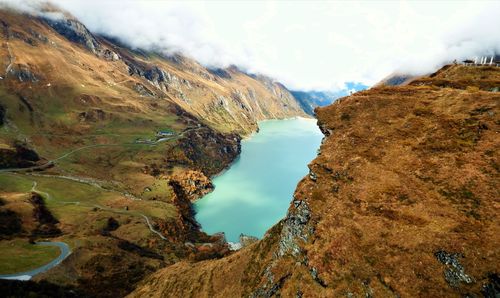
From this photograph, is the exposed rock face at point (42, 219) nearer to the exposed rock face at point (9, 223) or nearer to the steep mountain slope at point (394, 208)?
the exposed rock face at point (9, 223)

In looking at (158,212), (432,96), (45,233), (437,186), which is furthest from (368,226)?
(158,212)

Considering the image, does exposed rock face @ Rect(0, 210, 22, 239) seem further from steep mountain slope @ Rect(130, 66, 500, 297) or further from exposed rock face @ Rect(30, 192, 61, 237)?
steep mountain slope @ Rect(130, 66, 500, 297)

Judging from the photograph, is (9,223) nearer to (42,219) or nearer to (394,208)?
(42,219)

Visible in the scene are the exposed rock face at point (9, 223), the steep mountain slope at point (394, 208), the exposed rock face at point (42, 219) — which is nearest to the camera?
the steep mountain slope at point (394, 208)

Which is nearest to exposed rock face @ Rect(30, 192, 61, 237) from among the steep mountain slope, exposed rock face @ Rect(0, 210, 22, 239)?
exposed rock face @ Rect(0, 210, 22, 239)

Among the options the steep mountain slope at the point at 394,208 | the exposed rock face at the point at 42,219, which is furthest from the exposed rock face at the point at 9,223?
the steep mountain slope at the point at 394,208

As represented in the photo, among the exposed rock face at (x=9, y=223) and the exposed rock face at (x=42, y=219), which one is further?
the exposed rock face at (x=42, y=219)

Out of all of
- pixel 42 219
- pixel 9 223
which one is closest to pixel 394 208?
pixel 9 223

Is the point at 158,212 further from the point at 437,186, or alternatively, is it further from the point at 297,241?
the point at 437,186
